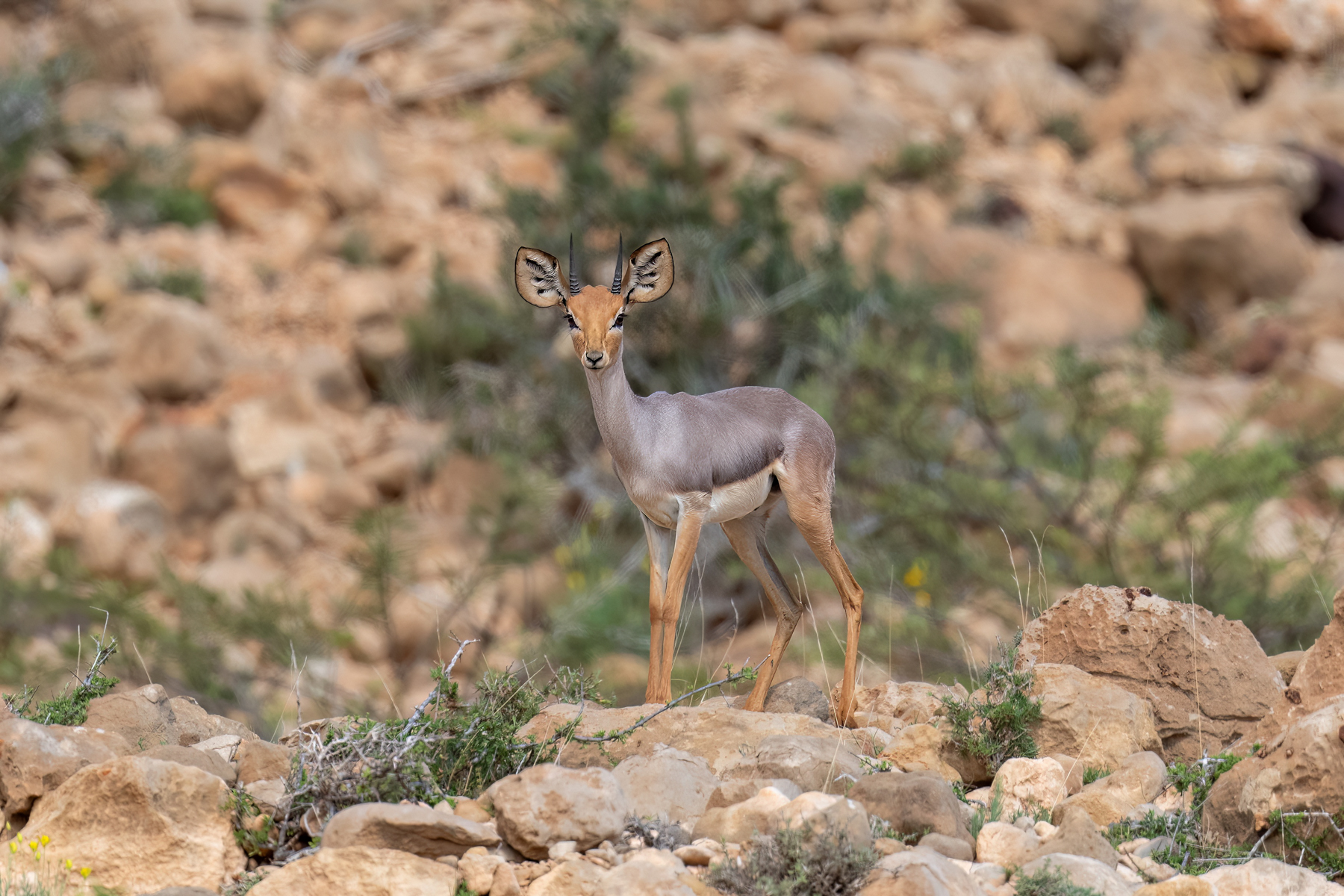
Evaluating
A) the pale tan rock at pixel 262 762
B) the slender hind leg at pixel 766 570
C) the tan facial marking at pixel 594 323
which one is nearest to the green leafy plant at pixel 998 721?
the slender hind leg at pixel 766 570

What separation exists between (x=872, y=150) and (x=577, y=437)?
11.9 m

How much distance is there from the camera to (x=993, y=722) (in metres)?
6.60

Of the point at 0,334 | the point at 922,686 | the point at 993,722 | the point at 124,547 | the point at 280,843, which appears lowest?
the point at 124,547

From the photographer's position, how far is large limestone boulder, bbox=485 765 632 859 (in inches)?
200

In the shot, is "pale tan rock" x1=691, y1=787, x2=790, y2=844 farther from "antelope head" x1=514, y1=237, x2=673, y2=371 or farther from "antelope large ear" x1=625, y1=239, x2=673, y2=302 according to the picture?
"antelope large ear" x1=625, y1=239, x2=673, y2=302

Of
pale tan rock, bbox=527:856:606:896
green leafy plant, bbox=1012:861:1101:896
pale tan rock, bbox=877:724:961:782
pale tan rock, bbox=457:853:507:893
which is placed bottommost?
pale tan rock, bbox=877:724:961:782

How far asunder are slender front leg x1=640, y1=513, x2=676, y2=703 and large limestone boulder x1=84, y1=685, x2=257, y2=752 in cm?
214

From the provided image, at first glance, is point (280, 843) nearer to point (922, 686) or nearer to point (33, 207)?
point (922, 686)

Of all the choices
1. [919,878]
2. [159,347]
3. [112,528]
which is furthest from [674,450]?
[159,347]

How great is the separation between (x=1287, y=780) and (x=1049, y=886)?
4.42ft

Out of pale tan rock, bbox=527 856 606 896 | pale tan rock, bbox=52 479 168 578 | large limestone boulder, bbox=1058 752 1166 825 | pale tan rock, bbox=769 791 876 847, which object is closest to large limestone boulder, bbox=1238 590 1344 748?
large limestone boulder, bbox=1058 752 1166 825

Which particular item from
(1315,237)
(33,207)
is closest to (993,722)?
(33,207)

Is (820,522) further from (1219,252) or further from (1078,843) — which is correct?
(1219,252)

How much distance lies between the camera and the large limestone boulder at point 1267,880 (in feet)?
16.2
